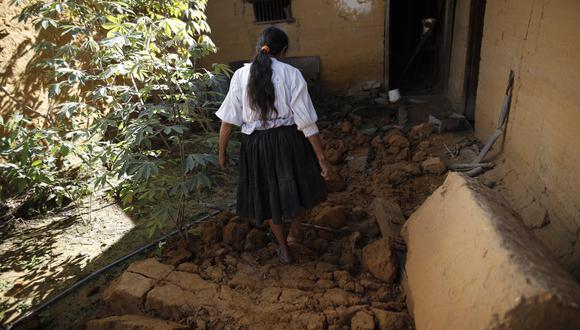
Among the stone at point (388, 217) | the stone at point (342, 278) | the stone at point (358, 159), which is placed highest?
the stone at point (388, 217)

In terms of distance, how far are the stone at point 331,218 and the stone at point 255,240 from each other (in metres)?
0.49

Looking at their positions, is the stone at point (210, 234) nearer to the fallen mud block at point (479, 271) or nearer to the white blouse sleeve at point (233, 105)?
the white blouse sleeve at point (233, 105)

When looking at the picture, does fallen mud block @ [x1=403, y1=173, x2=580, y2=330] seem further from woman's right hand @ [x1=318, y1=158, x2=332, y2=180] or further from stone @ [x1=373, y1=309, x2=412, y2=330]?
woman's right hand @ [x1=318, y1=158, x2=332, y2=180]

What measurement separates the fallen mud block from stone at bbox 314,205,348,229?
2.70 ft

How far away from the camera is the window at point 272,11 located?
647cm

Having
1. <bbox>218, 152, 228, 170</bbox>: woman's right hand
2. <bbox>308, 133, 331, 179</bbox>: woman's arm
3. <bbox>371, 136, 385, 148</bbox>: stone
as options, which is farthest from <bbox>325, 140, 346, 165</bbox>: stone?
<bbox>218, 152, 228, 170</bbox>: woman's right hand

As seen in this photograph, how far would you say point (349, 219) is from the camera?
342 cm

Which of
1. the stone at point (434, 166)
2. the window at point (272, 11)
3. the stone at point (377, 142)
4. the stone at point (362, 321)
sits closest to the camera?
the stone at point (362, 321)

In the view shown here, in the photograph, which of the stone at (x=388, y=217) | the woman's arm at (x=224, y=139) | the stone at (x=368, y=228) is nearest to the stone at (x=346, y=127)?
the stone at (x=388, y=217)

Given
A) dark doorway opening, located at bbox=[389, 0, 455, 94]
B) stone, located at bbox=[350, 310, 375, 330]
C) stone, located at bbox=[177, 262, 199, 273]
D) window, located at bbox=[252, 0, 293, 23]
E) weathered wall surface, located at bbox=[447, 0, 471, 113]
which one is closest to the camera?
stone, located at bbox=[350, 310, 375, 330]

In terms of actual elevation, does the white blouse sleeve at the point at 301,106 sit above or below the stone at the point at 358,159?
above

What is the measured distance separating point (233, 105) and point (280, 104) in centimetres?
31

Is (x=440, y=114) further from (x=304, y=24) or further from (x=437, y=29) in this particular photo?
(x=304, y=24)

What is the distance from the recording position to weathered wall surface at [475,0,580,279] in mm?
2531
